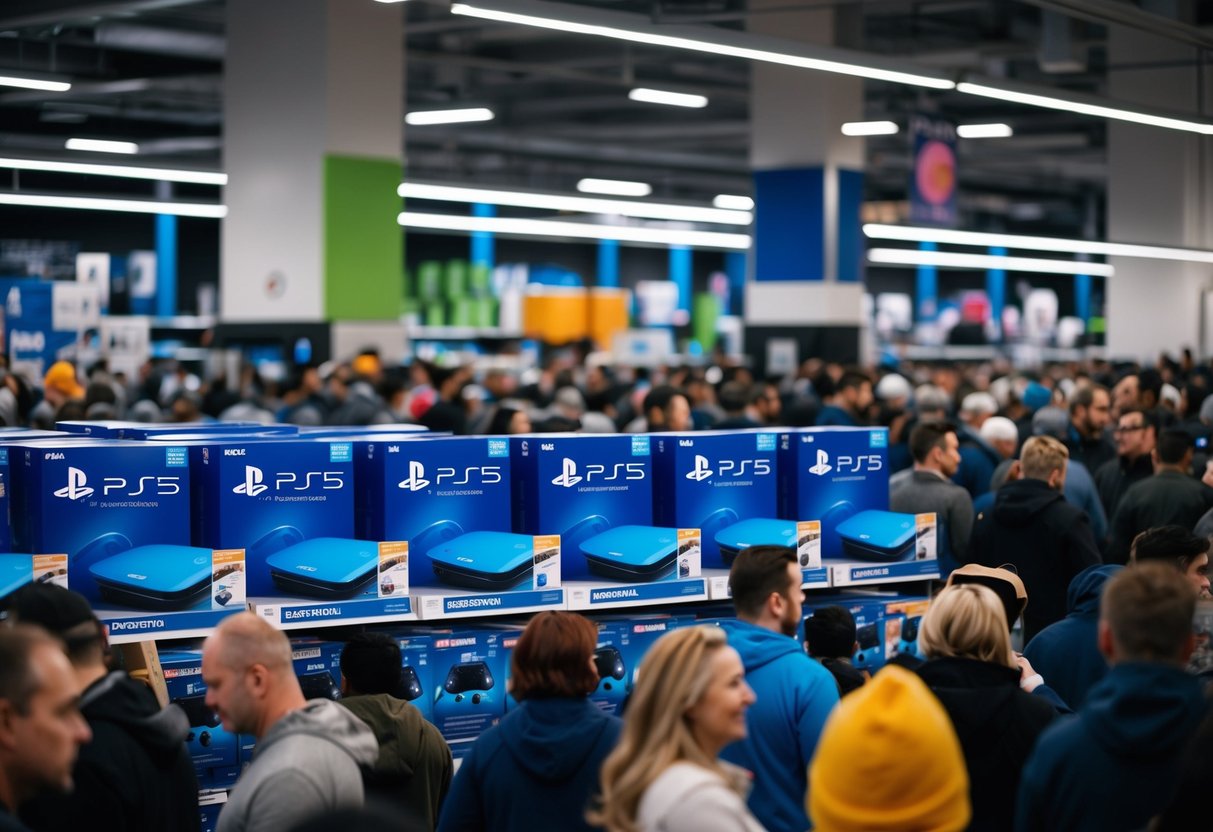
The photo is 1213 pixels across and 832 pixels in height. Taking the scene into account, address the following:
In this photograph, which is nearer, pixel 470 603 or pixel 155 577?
pixel 155 577

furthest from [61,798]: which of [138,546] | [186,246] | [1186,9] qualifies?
[186,246]

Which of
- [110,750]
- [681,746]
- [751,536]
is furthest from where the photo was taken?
[751,536]

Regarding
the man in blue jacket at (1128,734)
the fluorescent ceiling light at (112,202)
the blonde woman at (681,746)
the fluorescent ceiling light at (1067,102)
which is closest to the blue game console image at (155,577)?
the blonde woman at (681,746)

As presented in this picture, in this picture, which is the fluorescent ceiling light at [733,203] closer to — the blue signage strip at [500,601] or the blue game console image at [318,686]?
the blue signage strip at [500,601]

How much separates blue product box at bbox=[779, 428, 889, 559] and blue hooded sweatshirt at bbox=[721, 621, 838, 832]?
75.3 inches

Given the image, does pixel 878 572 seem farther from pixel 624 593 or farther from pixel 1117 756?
pixel 1117 756

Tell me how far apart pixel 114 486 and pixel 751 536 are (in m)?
2.15

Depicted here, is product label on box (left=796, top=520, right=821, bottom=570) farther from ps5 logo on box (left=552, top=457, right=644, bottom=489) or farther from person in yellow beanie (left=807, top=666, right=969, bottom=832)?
person in yellow beanie (left=807, top=666, right=969, bottom=832)

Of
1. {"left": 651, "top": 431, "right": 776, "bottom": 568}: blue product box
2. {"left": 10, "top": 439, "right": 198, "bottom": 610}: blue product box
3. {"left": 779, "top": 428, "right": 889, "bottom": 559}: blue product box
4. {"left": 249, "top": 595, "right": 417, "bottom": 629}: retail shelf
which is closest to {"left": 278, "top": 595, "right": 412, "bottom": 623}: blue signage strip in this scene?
{"left": 249, "top": 595, "right": 417, "bottom": 629}: retail shelf

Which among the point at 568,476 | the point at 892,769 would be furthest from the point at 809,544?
the point at 892,769

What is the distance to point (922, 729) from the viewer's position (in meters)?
2.41

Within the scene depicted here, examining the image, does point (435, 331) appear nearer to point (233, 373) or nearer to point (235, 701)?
point (233, 373)

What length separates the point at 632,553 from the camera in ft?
16.8

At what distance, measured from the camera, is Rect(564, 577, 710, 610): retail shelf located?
16.6 ft
